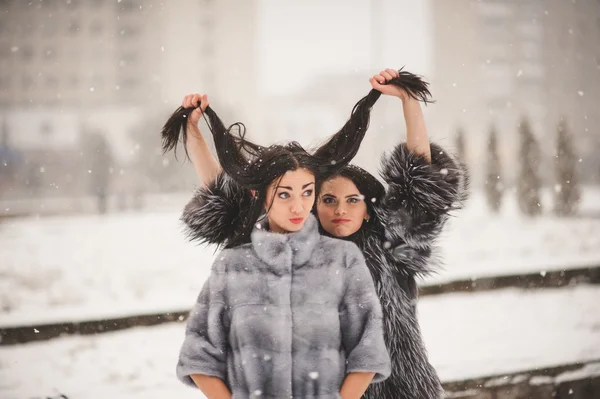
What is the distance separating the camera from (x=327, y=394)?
1.10 meters

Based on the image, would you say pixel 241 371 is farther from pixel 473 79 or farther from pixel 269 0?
pixel 473 79

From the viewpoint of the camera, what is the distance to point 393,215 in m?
1.37

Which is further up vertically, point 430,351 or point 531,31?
point 531,31

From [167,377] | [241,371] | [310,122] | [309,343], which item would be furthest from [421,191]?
[310,122]

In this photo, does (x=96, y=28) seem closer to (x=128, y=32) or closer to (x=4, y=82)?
(x=128, y=32)

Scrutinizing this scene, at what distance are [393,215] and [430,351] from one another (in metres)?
2.45

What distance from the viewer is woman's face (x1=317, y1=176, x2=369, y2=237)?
54.1 inches

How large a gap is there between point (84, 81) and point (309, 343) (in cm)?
1321

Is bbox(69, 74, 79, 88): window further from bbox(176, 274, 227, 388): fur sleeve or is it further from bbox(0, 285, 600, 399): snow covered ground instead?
bbox(176, 274, 227, 388): fur sleeve

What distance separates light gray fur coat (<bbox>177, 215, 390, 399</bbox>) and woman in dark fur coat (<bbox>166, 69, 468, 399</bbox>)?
17 centimetres

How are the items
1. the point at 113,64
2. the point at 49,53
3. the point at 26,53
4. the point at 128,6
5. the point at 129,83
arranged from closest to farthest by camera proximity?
the point at 26,53 → the point at 49,53 → the point at 113,64 → the point at 128,6 → the point at 129,83

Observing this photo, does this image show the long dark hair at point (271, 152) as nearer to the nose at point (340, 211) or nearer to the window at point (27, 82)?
the nose at point (340, 211)

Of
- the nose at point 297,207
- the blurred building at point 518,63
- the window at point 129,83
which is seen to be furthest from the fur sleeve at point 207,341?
the window at point 129,83

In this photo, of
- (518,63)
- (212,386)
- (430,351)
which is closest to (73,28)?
(430,351)
